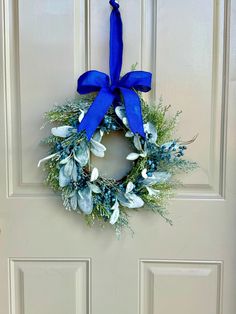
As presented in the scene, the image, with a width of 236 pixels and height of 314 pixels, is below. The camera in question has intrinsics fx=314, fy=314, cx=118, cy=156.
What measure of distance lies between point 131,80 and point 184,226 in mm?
479

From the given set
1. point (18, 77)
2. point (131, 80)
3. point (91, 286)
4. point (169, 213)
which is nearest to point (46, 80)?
point (18, 77)

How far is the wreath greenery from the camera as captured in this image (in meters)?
0.90

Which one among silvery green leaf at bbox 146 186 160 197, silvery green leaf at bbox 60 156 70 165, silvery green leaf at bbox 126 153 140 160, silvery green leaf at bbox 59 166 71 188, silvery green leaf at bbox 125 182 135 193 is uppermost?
silvery green leaf at bbox 126 153 140 160

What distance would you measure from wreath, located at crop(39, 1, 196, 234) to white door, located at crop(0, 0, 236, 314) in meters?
0.06

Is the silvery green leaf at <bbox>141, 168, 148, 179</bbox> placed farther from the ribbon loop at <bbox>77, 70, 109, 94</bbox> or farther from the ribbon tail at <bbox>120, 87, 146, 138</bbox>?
the ribbon loop at <bbox>77, 70, 109, 94</bbox>

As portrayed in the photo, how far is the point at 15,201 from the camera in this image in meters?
1.00

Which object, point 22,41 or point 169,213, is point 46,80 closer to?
point 22,41

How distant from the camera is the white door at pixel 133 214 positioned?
3.12 ft

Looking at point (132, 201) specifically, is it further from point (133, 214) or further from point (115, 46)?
point (115, 46)

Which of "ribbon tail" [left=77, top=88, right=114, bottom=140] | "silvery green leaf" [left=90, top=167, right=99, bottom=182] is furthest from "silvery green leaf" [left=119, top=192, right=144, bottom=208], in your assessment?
"ribbon tail" [left=77, top=88, right=114, bottom=140]

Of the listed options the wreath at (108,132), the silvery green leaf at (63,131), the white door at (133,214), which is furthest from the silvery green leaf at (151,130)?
the silvery green leaf at (63,131)

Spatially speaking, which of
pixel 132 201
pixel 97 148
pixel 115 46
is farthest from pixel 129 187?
pixel 115 46

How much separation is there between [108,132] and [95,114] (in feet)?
0.26

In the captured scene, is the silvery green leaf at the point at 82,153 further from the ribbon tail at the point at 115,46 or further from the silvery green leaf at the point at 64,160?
the ribbon tail at the point at 115,46
